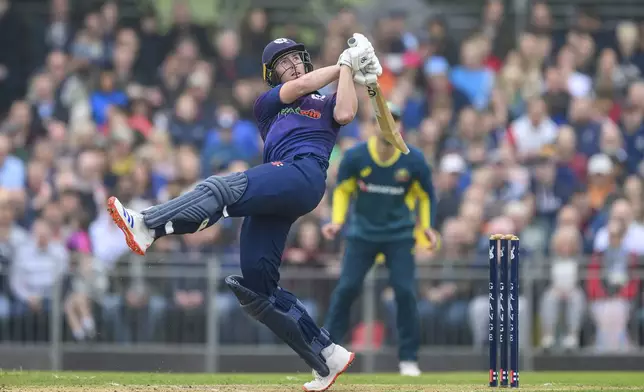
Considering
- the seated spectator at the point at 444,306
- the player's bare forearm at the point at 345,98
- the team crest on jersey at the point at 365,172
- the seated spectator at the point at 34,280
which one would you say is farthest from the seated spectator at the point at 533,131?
the player's bare forearm at the point at 345,98

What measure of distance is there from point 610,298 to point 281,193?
789 cm

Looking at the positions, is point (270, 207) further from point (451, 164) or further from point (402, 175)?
point (451, 164)

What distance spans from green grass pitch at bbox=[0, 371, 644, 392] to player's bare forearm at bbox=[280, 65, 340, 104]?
2.41m

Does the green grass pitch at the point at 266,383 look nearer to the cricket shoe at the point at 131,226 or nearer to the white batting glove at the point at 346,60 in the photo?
the cricket shoe at the point at 131,226

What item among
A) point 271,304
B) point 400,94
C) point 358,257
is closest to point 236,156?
point 400,94

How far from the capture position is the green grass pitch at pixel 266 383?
1127 cm

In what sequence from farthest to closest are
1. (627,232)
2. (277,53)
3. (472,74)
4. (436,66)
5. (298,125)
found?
(472,74), (436,66), (627,232), (277,53), (298,125)

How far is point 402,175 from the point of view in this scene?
1462cm

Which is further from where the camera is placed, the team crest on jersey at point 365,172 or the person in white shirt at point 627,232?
the person in white shirt at point 627,232

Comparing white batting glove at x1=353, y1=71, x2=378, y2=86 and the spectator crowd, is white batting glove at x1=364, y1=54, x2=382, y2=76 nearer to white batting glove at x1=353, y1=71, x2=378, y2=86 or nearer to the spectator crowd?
white batting glove at x1=353, y1=71, x2=378, y2=86

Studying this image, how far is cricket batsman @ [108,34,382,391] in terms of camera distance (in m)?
10.2

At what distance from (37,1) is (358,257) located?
9596 mm

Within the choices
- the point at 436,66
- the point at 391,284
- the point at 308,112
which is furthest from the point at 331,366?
the point at 436,66

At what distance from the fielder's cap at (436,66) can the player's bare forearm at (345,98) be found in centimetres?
1026
